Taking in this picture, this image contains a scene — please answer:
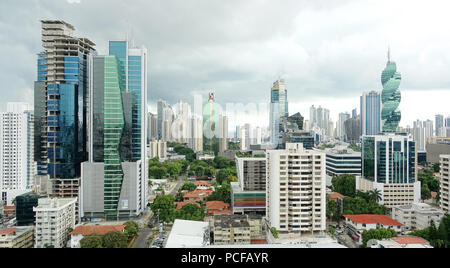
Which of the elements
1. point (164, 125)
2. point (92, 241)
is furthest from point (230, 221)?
point (164, 125)

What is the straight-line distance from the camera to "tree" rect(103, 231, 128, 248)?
4938 mm

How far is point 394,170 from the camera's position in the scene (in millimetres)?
8383

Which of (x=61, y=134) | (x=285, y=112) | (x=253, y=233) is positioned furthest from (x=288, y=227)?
(x=285, y=112)

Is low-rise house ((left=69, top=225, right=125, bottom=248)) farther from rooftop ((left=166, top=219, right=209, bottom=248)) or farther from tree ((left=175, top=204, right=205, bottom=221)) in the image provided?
tree ((left=175, top=204, right=205, bottom=221))

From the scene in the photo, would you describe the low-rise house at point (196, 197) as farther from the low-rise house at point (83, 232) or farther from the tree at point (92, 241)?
the tree at point (92, 241)

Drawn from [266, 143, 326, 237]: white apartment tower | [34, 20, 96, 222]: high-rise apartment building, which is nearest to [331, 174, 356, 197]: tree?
[266, 143, 326, 237]: white apartment tower

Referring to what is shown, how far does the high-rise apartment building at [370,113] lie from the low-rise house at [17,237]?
2008 cm

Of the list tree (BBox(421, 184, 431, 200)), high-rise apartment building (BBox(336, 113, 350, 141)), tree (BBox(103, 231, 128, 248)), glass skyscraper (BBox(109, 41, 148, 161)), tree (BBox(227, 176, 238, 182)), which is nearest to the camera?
tree (BBox(103, 231, 128, 248))

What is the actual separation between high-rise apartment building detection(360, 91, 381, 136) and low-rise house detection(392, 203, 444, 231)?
1432 centimetres

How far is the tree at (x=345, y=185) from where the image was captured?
9.34m
